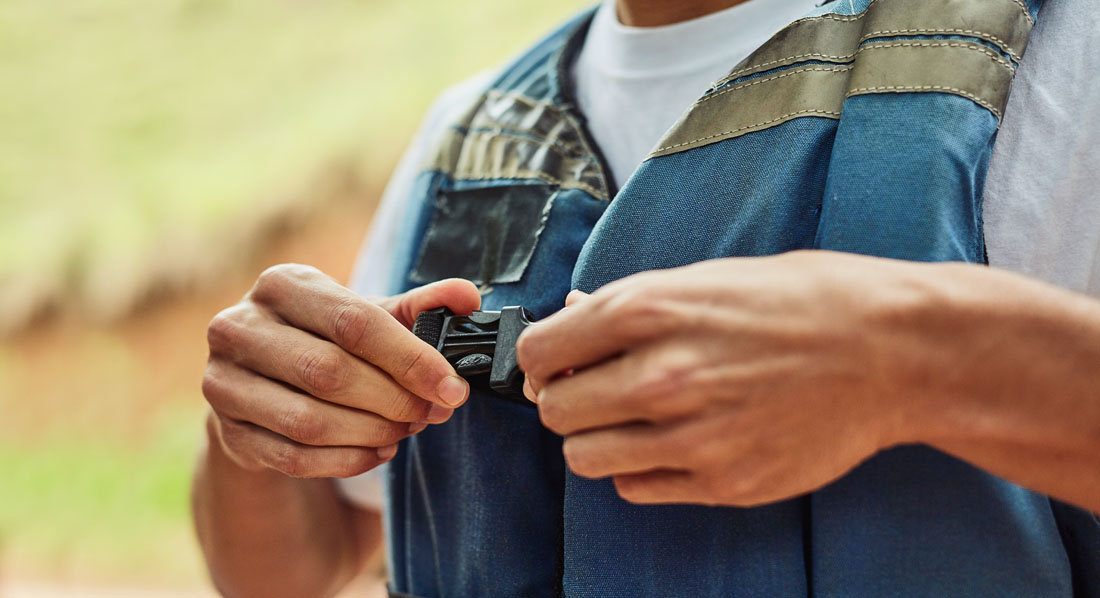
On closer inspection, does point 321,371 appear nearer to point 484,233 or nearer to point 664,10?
point 484,233

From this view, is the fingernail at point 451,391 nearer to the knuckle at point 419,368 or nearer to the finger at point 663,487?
the knuckle at point 419,368

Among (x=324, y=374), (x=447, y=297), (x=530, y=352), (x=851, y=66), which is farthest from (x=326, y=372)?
(x=851, y=66)

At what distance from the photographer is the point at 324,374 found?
0.60m

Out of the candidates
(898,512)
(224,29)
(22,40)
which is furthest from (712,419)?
(22,40)

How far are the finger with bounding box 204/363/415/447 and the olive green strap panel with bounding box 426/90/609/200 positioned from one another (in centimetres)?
26

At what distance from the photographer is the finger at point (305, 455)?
62 cm

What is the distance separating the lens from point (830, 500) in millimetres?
503

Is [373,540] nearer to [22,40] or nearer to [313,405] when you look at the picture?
[313,405]

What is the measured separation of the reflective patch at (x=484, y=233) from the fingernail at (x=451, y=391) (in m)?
0.15

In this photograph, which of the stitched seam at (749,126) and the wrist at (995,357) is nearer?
the wrist at (995,357)

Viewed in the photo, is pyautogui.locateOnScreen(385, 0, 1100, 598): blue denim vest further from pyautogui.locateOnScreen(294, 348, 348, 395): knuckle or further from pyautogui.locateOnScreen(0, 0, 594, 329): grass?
pyautogui.locateOnScreen(0, 0, 594, 329): grass

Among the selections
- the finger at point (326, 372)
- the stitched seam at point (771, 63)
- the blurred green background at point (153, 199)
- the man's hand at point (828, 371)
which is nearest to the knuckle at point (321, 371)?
the finger at point (326, 372)

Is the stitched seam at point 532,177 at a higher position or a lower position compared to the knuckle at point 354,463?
higher

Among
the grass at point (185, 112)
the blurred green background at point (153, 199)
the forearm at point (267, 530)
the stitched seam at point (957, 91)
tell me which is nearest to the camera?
the stitched seam at point (957, 91)
